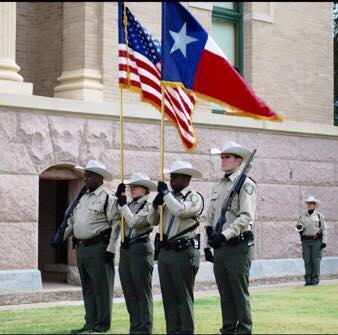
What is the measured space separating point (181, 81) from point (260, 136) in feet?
36.2

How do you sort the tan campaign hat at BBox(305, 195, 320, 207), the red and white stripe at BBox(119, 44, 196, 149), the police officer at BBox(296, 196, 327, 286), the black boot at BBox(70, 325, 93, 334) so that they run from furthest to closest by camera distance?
the tan campaign hat at BBox(305, 195, 320, 207) < the police officer at BBox(296, 196, 327, 286) < the red and white stripe at BBox(119, 44, 196, 149) < the black boot at BBox(70, 325, 93, 334)

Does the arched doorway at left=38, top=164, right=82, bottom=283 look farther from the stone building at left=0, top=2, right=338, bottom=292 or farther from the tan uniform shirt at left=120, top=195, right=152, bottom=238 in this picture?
the tan uniform shirt at left=120, top=195, right=152, bottom=238

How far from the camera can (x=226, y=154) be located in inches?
444

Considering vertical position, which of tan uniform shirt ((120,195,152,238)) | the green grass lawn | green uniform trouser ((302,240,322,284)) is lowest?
the green grass lawn

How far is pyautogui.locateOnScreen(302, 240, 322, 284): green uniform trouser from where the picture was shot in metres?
21.0

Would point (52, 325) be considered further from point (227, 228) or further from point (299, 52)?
point (299, 52)

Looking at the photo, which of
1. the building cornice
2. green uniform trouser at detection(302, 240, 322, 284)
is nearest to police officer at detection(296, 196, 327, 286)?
green uniform trouser at detection(302, 240, 322, 284)

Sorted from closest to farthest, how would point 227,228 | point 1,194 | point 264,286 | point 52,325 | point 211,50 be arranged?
point 227,228, point 211,50, point 52,325, point 1,194, point 264,286

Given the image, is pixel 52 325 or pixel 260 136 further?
pixel 260 136

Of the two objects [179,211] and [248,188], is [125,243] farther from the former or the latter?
[248,188]

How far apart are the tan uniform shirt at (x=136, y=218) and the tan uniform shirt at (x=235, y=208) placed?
0.82 metres

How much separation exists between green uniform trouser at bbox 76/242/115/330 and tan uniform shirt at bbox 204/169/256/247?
157cm

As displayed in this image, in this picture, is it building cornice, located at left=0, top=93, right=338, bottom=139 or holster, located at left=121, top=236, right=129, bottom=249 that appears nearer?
holster, located at left=121, top=236, right=129, bottom=249

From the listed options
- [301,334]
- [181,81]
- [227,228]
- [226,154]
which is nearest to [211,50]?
[181,81]
